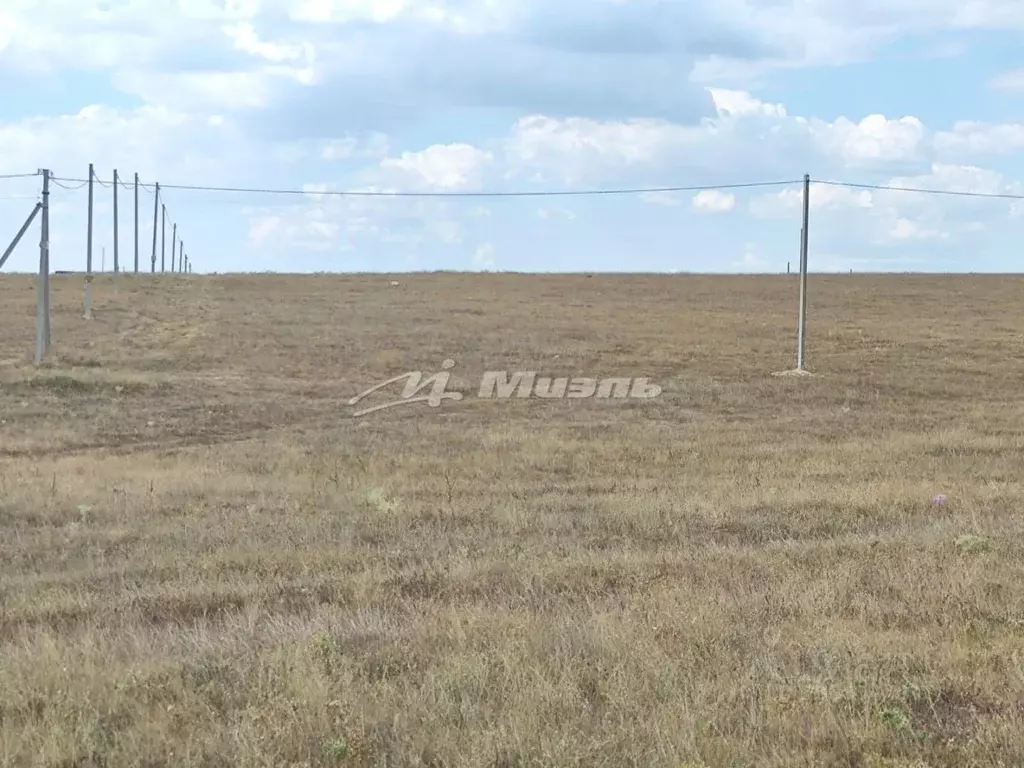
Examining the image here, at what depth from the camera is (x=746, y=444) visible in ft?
54.5

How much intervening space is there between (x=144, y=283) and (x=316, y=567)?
63.1 meters

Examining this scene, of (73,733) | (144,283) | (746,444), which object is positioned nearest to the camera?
(73,733)

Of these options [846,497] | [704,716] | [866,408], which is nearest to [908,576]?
[704,716]

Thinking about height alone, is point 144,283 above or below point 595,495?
above

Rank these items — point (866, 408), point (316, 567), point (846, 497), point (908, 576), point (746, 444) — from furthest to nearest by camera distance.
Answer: point (866, 408)
point (746, 444)
point (846, 497)
point (316, 567)
point (908, 576)

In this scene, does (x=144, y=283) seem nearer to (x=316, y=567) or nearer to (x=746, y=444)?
(x=746, y=444)

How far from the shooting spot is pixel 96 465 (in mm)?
14234

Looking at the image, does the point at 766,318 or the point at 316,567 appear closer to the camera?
the point at 316,567

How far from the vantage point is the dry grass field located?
4211 mm

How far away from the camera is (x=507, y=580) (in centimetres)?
726

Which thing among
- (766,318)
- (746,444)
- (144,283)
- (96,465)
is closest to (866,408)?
(746,444)

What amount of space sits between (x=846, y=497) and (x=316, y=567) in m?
6.11

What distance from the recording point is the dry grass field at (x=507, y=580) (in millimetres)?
4211

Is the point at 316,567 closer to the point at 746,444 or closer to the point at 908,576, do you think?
the point at 908,576
